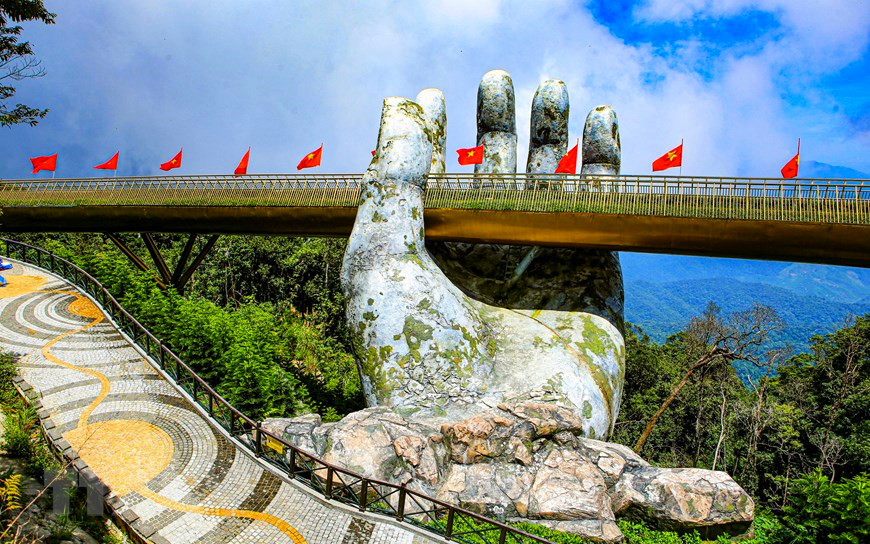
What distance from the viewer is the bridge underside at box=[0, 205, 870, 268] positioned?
14148 mm

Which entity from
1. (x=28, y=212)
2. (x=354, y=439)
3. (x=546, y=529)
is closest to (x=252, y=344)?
(x=354, y=439)

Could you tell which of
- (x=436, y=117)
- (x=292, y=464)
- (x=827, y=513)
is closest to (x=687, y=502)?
(x=827, y=513)

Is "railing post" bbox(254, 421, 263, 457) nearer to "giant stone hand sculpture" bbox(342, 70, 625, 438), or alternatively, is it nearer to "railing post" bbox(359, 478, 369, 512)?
"railing post" bbox(359, 478, 369, 512)

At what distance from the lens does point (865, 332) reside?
28.9 m

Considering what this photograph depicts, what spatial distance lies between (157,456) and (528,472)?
875 cm

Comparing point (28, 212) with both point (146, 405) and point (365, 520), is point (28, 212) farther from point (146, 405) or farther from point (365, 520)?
point (365, 520)

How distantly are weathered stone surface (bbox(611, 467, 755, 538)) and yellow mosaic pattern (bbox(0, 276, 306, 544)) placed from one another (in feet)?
26.6

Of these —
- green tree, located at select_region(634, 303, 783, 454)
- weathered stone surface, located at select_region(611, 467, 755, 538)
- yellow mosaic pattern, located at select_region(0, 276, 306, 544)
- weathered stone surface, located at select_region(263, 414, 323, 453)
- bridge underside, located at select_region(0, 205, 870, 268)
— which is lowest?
weathered stone surface, located at select_region(611, 467, 755, 538)

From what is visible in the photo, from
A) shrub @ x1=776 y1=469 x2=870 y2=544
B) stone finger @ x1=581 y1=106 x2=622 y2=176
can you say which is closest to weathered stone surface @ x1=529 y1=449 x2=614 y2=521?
shrub @ x1=776 y1=469 x2=870 y2=544

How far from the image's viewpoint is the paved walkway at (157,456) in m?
10.1

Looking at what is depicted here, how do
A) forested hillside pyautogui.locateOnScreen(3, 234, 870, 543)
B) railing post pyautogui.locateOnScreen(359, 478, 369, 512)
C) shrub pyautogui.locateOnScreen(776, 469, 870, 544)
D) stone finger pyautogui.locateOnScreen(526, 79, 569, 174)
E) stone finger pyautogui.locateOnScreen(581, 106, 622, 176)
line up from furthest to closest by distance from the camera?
stone finger pyautogui.locateOnScreen(526, 79, 569, 174), stone finger pyautogui.locateOnScreen(581, 106, 622, 176), forested hillside pyautogui.locateOnScreen(3, 234, 870, 543), railing post pyautogui.locateOnScreen(359, 478, 369, 512), shrub pyautogui.locateOnScreen(776, 469, 870, 544)

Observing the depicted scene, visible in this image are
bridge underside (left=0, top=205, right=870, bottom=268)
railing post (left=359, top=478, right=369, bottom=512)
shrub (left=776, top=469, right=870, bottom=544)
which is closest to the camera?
shrub (left=776, top=469, right=870, bottom=544)

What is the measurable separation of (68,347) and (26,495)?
A: 785 centimetres

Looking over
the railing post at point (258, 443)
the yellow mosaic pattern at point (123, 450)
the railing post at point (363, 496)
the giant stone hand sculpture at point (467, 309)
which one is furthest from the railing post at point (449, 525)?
the yellow mosaic pattern at point (123, 450)
